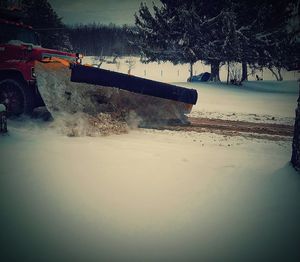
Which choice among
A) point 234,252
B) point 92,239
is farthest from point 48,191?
point 234,252

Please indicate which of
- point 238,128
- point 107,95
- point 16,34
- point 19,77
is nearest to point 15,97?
point 19,77

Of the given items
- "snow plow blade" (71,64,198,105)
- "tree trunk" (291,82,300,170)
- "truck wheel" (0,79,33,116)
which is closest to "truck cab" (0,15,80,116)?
"truck wheel" (0,79,33,116)

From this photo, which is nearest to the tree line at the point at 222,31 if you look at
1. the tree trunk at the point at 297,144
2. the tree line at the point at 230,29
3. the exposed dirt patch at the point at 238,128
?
the tree line at the point at 230,29

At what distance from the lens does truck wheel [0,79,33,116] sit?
19.0ft

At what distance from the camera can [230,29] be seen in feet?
51.3

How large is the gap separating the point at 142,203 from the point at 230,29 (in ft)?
50.8

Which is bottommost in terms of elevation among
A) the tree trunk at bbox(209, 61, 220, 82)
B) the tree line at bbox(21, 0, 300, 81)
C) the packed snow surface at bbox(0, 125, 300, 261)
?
the packed snow surface at bbox(0, 125, 300, 261)

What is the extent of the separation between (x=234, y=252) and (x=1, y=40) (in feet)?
21.6

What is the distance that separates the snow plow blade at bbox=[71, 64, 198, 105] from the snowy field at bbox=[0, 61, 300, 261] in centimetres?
183

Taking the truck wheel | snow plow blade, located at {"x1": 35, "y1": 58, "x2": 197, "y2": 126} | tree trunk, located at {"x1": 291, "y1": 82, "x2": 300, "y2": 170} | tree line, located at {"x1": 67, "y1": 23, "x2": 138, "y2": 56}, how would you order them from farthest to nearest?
tree line, located at {"x1": 67, "y1": 23, "x2": 138, "y2": 56}, the truck wheel, snow plow blade, located at {"x1": 35, "y1": 58, "x2": 197, "y2": 126}, tree trunk, located at {"x1": 291, "y1": 82, "x2": 300, "y2": 170}

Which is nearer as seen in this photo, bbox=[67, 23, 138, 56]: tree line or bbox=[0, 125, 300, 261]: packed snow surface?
bbox=[0, 125, 300, 261]: packed snow surface

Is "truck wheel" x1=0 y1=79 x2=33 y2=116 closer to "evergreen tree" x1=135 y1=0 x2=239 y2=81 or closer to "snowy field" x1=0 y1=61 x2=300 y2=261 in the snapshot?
"snowy field" x1=0 y1=61 x2=300 y2=261

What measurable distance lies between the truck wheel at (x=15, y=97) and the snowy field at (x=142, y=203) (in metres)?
1.82

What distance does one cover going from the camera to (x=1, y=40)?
6.20 meters
